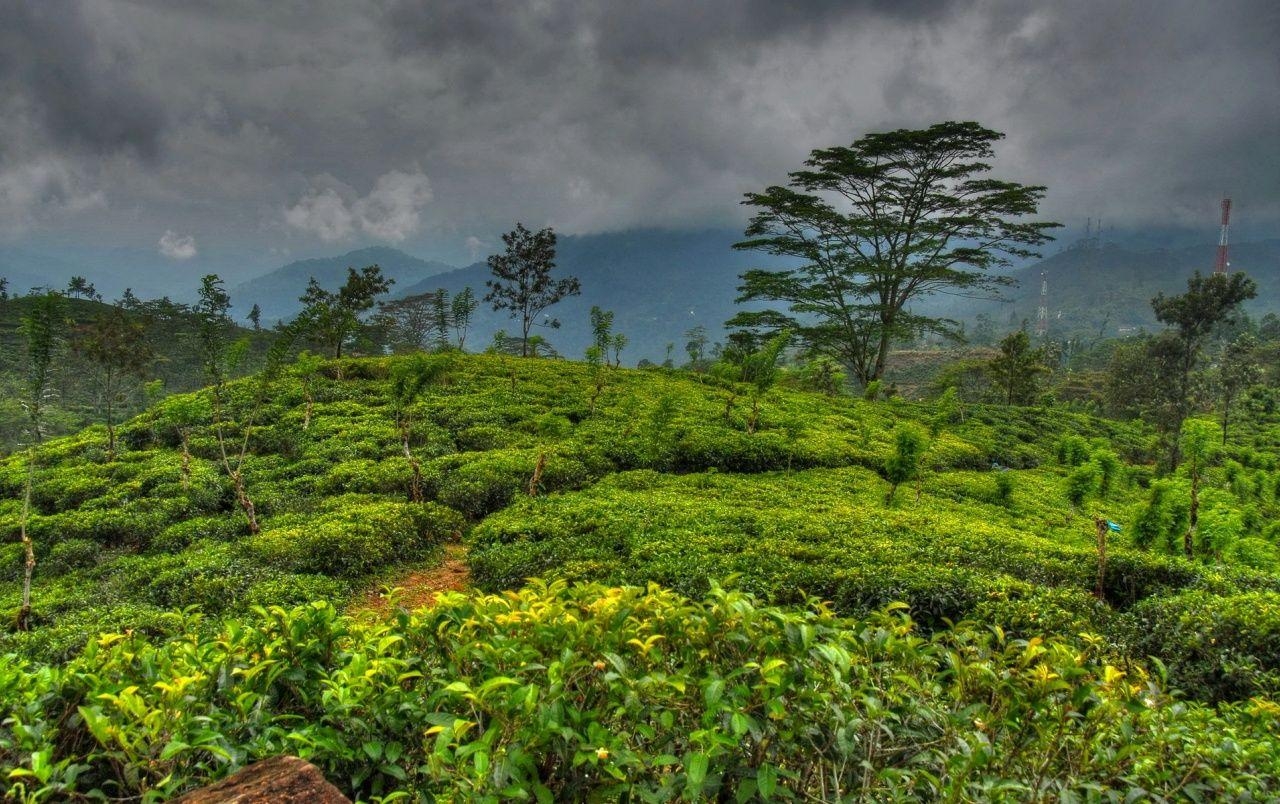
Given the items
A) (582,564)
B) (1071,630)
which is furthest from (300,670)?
(1071,630)

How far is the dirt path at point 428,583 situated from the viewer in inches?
281

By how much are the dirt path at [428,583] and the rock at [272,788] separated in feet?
18.1

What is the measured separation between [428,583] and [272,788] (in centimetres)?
668

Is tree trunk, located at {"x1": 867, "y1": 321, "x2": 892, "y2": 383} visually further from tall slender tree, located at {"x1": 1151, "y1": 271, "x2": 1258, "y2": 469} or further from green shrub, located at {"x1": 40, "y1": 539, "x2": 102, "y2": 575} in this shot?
green shrub, located at {"x1": 40, "y1": 539, "x2": 102, "y2": 575}

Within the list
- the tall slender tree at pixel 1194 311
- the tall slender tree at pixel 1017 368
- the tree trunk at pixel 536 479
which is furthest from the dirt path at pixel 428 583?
the tall slender tree at pixel 1017 368

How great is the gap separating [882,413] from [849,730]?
2086 cm

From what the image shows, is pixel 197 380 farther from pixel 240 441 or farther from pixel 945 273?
pixel 945 273

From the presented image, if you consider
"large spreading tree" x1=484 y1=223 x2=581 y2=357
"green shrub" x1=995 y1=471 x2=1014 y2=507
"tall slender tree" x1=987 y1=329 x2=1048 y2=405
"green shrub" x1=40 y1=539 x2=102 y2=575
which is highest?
"large spreading tree" x1=484 y1=223 x2=581 y2=357

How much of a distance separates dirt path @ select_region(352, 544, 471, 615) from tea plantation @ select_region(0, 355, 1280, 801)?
0.83ft

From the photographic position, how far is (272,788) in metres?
1.59

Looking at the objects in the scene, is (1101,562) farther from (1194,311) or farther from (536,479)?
(1194,311)

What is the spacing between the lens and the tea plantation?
71.0 inches

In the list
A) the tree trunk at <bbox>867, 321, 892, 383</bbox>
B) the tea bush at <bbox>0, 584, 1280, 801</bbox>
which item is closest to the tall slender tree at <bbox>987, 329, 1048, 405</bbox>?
the tree trunk at <bbox>867, 321, 892, 383</bbox>

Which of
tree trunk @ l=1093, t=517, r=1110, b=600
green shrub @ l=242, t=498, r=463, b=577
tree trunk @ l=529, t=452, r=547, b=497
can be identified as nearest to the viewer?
tree trunk @ l=1093, t=517, r=1110, b=600
